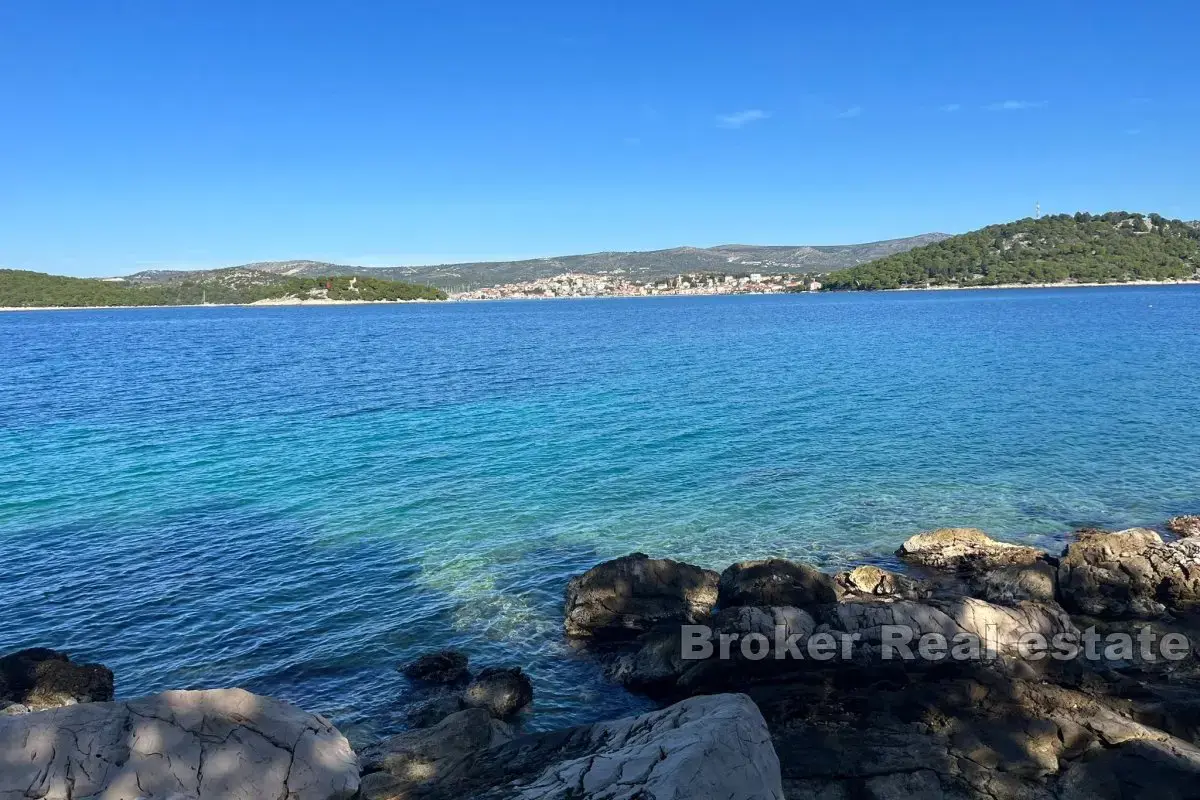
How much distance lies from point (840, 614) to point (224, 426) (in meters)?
38.3

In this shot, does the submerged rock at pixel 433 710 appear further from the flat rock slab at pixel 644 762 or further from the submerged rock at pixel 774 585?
the submerged rock at pixel 774 585

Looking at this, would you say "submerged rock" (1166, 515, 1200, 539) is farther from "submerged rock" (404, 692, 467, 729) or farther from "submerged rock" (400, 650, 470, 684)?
"submerged rock" (404, 692, 467, 729)

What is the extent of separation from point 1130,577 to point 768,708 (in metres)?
10.7

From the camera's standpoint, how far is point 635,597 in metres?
17.7

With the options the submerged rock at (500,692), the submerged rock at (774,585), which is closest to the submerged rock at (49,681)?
the submerged rock at (500,692)

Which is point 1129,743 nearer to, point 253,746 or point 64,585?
point 253,746

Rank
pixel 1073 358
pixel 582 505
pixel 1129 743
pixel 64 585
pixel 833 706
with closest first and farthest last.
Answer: pixel 1129 743 < pixel 833 706 < pixel 64 585 < pixel 582 505 < pixel 1073 358

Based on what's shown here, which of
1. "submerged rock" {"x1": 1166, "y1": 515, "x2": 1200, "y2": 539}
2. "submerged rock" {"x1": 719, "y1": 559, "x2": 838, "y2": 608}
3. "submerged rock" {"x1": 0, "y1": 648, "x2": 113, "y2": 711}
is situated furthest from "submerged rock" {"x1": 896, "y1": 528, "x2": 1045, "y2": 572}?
"submerged rock" {"x1": 0, "y1": 648, "x2": 113, "y2": 711}

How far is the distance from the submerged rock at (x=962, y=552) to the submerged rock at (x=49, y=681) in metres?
19.7

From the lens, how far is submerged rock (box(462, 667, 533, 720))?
1377cm

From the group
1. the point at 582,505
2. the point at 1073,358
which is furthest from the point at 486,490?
the point at 1073,358

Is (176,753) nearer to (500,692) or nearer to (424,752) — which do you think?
(424,752)

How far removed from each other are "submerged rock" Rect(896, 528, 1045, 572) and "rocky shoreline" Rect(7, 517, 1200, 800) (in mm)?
854

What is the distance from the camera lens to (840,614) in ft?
48.1
